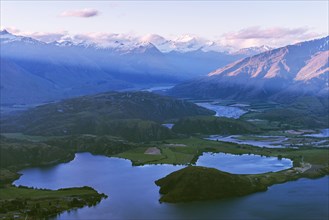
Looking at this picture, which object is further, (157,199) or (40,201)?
(157,199)

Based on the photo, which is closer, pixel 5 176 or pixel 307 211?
pixel 307 211

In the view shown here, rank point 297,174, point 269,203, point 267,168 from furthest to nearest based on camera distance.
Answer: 1. point 267,168
2. point 297,174
3. point 269,203

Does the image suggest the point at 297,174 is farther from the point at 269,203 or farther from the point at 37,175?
the point at 37,175

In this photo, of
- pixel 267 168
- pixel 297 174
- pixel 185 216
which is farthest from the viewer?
pixel 267 168

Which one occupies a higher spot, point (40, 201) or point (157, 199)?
point (40, 201)

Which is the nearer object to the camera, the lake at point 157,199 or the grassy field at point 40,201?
the grassy field at point 40,201

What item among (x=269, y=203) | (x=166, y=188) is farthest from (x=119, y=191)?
(x=269, y=203)

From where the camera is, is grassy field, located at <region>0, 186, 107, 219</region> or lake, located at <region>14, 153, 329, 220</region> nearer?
grassy field, located at <region>0, 186, 107, 219</region>

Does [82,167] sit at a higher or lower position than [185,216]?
higher
